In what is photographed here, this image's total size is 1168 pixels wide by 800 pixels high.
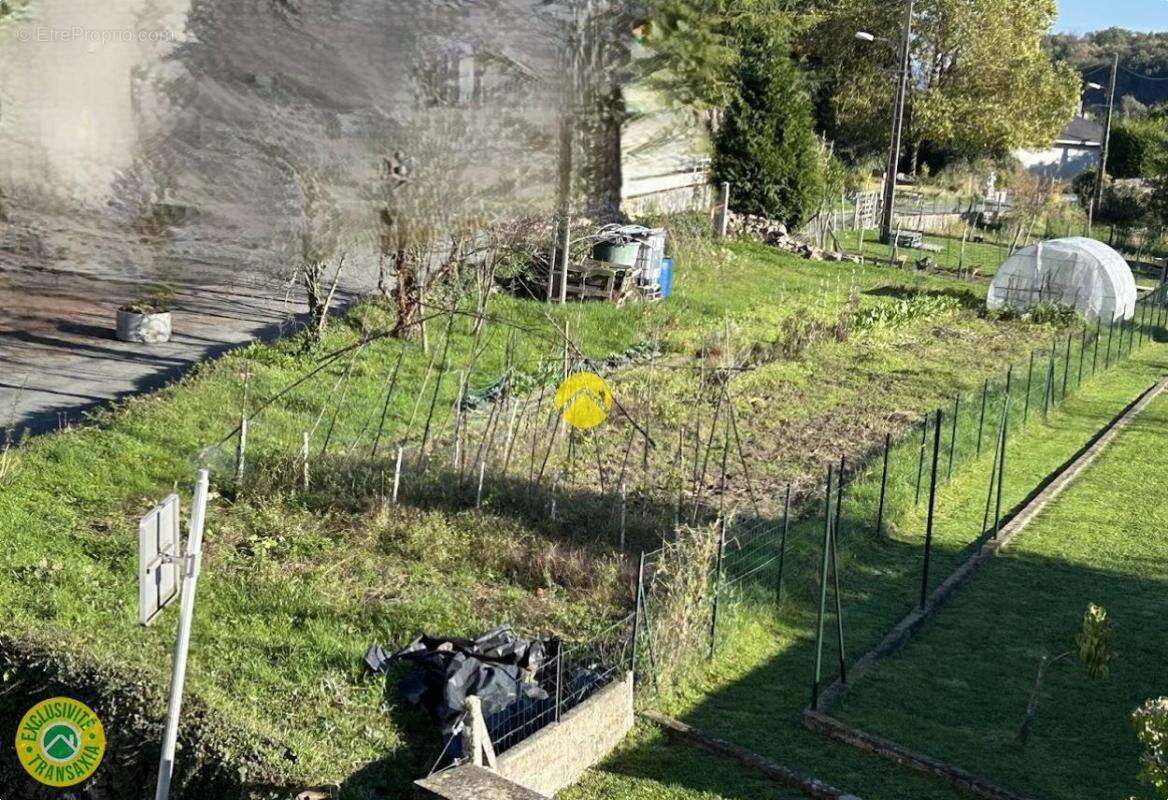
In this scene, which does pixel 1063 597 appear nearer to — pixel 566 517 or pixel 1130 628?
pixel 1130 628

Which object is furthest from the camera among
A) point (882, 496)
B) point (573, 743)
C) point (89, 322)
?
point (89, 322)

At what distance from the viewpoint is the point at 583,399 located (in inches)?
309

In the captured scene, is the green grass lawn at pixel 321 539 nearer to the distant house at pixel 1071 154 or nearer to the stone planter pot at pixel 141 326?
the stone planter pot at pixel 141 326

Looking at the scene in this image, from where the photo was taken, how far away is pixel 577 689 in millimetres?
5859

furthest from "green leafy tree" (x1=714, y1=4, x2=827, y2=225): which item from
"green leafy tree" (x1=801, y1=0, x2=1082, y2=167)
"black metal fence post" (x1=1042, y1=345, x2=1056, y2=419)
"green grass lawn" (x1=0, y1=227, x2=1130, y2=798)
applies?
"black metal fence post" (x1=1042, y1=345, x2=1056, y2=419)

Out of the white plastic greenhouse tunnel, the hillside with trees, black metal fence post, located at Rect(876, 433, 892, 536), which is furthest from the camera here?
the hillside with trees

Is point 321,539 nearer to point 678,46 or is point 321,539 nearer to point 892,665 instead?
point 892,665

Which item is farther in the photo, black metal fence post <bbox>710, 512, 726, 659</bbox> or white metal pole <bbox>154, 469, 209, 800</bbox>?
black metal fence post <bbox>710, 512, 726, 659</bbox>

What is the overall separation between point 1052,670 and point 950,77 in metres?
27.3

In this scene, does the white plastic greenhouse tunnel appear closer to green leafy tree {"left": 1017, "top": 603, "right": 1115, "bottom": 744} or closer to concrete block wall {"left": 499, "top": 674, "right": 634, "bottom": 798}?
green leafy tree {"left": 1017, "top": 603, "right": 1115, "bottom": 744}

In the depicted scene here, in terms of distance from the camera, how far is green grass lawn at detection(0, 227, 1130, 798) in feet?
17.7

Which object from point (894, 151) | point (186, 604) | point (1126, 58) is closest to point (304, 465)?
point (186, 604)

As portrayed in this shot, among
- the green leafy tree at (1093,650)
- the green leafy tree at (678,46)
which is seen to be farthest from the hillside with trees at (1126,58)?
the green leafy tree at (678,46)

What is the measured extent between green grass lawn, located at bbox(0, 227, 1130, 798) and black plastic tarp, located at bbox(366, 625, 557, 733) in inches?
4.2
